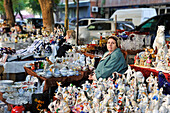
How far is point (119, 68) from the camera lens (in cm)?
386

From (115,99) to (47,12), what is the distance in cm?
670

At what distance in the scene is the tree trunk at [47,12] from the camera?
8.70 meters

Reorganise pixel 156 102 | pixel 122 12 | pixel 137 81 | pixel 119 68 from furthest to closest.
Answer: pixel 122 12 → pixel 119 68 → pixel 137 81 → pixel 156 102

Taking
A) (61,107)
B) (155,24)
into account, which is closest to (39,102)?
(61,107)

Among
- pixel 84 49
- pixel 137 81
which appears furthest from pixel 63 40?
pixel 137 81

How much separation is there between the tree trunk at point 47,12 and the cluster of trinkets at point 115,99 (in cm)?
604

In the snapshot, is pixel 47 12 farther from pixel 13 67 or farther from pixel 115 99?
pixel 115 99

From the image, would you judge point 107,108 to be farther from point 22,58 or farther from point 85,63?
point 22,58

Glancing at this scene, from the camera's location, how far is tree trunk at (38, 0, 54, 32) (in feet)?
28.6

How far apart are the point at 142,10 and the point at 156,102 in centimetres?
1452

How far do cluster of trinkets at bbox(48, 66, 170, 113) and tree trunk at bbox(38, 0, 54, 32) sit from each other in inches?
238

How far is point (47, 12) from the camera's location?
882 cm

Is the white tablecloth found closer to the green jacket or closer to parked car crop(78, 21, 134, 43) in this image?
the green jacket

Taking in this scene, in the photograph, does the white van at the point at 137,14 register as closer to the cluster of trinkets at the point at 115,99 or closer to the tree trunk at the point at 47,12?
the tree trunk at the point at 47,12
